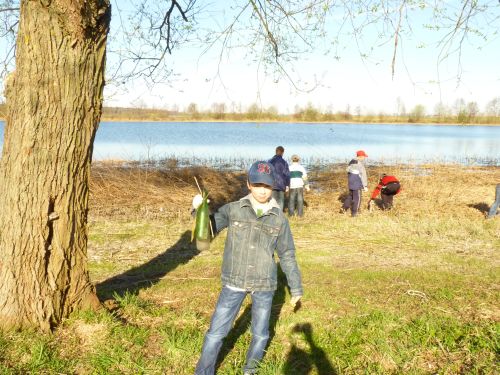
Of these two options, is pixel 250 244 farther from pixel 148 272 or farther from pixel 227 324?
pixel 148 272

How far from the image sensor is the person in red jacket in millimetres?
11950

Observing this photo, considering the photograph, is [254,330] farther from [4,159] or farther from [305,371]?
[4,159]

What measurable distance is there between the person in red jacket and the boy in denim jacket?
28.4ft

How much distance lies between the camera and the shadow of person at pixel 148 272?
5.81 meters

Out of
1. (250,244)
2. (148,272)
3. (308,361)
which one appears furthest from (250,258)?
(148,272)

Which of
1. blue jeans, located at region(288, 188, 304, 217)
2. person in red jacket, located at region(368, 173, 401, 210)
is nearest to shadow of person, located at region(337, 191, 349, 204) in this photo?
person in red jacket, located at region(368, 173, 401, 210)

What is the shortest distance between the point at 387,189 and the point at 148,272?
7.53 m

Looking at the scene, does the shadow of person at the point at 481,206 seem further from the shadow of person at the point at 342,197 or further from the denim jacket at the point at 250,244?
the denim jacket at the point at 250,244

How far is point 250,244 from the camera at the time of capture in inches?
140

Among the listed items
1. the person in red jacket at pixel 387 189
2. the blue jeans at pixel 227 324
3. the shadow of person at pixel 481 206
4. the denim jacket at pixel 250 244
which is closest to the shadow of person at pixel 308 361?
the blue jeans at pixel 227 324

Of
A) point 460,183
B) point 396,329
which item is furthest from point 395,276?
point 460,183

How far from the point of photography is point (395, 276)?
632cm

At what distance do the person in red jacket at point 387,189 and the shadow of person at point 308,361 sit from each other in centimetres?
801

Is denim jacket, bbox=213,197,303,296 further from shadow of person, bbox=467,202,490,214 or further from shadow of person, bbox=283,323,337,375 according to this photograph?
shadow of person, bbox=467,202,490,214
